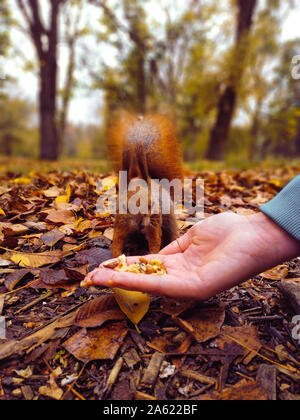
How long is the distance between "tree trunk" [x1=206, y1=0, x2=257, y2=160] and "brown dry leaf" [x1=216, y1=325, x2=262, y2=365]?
687 centimetres

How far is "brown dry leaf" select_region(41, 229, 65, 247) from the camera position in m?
1.33

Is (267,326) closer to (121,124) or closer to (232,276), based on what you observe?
(232,276)

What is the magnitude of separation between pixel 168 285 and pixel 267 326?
40 centimetres

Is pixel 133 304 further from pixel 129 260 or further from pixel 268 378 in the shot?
pixel 268 378

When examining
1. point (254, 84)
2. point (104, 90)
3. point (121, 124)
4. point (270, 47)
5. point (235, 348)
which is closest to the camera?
point (235, 348)

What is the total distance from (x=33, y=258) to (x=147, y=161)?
27.8 inches

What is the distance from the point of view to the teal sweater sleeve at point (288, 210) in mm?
1005

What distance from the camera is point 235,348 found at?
2.82 feet

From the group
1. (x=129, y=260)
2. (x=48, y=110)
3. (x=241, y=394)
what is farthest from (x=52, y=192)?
(x=48, y=110)

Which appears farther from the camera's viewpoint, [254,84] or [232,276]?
[254,84]

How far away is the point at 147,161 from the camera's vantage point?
1.38m
